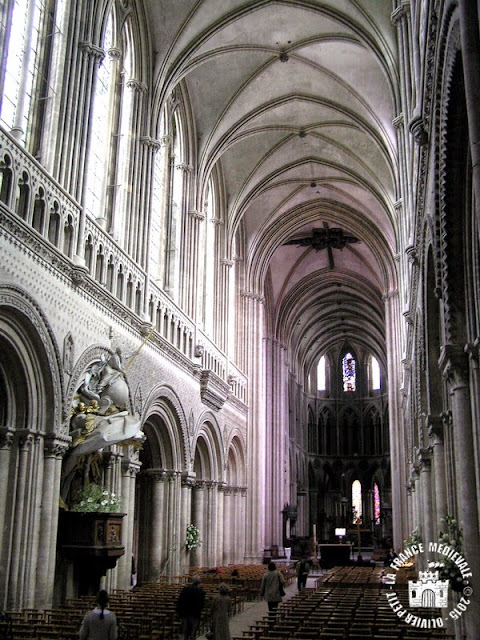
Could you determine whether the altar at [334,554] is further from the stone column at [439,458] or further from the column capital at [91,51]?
the column capital at [91,51]

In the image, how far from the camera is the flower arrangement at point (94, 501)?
1511 cm

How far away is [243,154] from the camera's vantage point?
1184 inches

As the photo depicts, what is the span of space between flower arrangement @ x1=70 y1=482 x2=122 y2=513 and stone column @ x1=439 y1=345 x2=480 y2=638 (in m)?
8.02

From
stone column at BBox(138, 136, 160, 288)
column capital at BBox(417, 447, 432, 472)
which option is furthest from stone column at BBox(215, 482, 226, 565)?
column capital at BBox(417, 447, 432, 472)

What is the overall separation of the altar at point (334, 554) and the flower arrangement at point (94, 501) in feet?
74.4

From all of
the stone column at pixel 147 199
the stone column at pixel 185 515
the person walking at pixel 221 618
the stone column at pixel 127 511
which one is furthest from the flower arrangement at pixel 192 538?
the person walking at pixel 221 618

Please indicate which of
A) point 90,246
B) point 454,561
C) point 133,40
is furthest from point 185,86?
point 454,561

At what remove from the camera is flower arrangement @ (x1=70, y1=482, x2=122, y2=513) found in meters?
15.1

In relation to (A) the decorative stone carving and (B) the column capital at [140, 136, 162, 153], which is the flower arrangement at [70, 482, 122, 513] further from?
(B) the column capital at [140, 136, 162, 153]

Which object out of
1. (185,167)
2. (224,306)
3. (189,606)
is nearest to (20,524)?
(189,606)

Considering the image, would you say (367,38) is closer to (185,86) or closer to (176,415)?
(185,86)

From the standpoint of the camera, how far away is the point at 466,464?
9211mm

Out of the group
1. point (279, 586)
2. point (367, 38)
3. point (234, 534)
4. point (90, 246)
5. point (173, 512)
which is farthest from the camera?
point (234, 534)

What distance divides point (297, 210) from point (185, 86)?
10966mm
